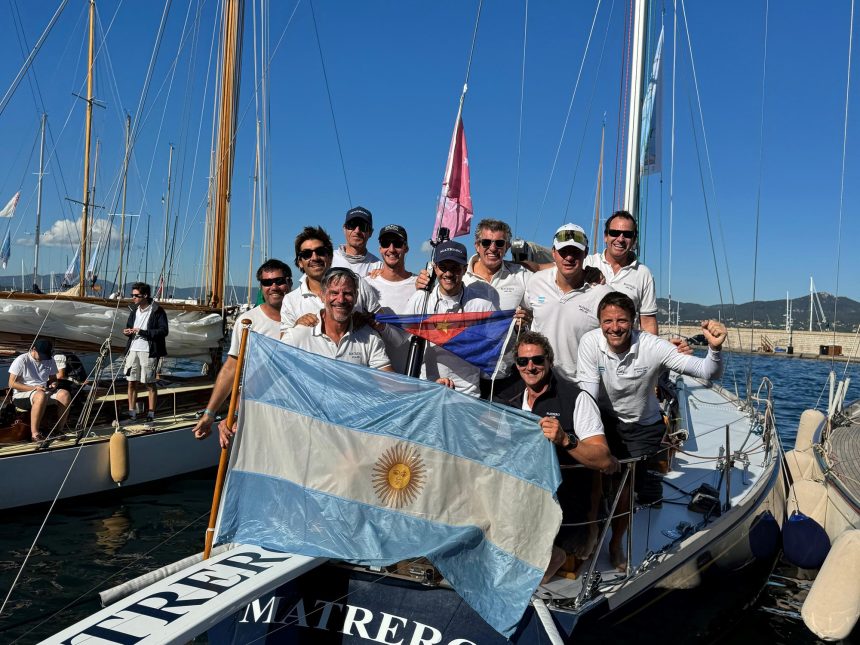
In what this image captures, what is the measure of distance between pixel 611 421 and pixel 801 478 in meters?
5.79

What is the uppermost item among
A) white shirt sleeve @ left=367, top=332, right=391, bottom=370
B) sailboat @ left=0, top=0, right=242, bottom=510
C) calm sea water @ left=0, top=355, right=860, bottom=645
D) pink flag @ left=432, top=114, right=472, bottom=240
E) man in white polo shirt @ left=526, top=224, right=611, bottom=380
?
pink flag @ left=432, top=114, right=472, bottom=240

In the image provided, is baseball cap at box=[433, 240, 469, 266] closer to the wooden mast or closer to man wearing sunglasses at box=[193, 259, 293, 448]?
man wearing sunglasses at box=[193, 259, 293, 448]

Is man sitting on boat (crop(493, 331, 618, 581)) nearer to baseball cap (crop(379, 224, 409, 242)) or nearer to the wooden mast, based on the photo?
baseball cap (crop(379, 224, 409, 242))

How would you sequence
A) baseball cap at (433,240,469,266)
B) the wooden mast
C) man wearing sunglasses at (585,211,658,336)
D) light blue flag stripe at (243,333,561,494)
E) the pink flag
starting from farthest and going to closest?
1. the wooden mast
2. the pink flag
3. man wearing sunglasses at (585,211,658,336)
4. baseball cap at (433,240,469,266)
5. light blue flag stripe at (243,333,561,494)

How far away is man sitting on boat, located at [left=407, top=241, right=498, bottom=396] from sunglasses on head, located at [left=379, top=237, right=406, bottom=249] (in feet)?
1.50

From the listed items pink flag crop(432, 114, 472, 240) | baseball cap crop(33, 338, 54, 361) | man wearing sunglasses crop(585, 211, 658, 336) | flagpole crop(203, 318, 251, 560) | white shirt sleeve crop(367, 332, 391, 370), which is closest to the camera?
flagpole crop(203, 318, 251, 560)

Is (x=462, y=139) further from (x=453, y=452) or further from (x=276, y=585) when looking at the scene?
(x=276, y=585)

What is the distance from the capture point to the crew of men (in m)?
4.39

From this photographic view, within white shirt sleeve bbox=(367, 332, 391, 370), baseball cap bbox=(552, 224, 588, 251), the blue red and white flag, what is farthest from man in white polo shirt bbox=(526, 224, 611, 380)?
white shirt sleeve bbox=(367, 332, 391, 370)

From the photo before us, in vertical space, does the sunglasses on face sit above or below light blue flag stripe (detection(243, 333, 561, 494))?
above

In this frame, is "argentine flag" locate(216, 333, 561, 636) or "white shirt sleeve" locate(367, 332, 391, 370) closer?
"argentine flag" locate(216, 333, 561, 636)

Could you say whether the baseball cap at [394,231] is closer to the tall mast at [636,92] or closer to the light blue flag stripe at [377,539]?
the light blue flag stripe at [377,539]

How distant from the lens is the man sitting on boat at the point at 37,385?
9812 mm

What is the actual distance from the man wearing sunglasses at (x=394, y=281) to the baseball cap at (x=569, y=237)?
1184 mm
